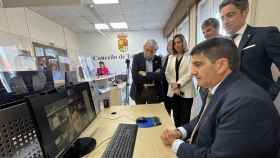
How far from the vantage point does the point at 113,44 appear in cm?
793

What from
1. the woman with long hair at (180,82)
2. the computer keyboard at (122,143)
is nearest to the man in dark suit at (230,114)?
the computer keyboard at (122,143)

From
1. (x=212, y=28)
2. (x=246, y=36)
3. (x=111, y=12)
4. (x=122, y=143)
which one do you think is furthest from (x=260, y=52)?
(x=111, y=12)

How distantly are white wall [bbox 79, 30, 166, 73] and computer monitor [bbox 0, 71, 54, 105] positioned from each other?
22.9 feet

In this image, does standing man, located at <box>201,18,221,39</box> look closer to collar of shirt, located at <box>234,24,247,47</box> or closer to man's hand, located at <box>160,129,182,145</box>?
collar of shirt, located at <box>234,24,247,47</box>

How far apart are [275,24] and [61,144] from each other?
182 cm

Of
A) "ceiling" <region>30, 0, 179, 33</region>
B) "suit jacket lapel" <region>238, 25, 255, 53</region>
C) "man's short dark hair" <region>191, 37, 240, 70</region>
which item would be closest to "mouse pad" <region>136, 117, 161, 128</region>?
"man's short dark hair" <region>191, 37, 240, 70</region>

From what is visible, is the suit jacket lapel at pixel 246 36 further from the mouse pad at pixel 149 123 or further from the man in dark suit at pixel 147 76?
the man in dark suit at pixel 147 76

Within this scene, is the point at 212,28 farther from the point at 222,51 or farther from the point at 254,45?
the point at 222,51

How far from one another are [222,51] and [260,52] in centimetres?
64

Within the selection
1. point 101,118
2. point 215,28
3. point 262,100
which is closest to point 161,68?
point 215,28

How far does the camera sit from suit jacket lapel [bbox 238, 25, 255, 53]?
131cm

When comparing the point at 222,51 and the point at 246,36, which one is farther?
the point at 246,36

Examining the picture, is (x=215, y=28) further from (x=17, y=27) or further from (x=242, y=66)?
(x=17, y=27)

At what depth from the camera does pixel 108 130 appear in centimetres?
134
